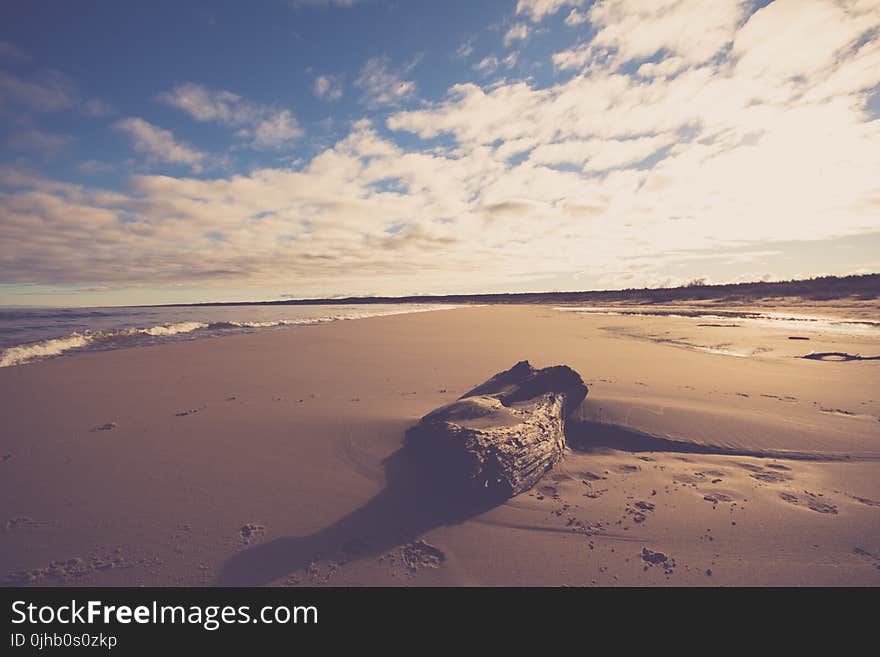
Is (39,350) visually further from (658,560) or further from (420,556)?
(658,560)

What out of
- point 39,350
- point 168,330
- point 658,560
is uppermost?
point 168,330

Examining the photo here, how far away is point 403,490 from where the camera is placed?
11.0 ft

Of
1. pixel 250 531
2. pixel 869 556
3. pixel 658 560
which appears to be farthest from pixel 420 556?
pixel 869 556

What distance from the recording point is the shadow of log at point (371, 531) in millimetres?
2479

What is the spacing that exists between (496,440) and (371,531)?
4.02 ft

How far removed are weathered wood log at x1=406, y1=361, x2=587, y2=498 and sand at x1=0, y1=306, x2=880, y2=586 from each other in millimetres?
184

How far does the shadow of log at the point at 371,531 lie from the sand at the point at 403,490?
0.05 feet

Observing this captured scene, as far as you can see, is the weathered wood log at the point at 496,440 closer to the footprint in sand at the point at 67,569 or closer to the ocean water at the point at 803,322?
the footprint in sand at the point at 67,569

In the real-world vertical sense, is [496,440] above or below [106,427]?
above

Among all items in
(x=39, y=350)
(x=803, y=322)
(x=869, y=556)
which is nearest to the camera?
(x=869, y=556)

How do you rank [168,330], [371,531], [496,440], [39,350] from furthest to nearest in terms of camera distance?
[168,330], [39,350], [496,440], [371,531]

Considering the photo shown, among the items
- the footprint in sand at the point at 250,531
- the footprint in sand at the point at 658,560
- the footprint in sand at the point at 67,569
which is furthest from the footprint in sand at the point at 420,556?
the footprint in sand at the point at 67,569

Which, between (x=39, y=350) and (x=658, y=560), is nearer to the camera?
(x=658, y=560)

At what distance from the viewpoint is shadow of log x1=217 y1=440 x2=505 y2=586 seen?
97.6 inches
